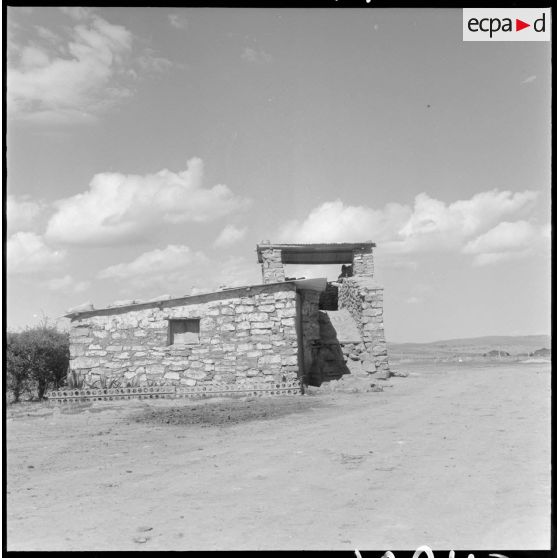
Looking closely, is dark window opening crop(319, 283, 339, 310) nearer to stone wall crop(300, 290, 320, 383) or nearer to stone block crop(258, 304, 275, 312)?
stone wall crop(300, 290, 320, 383)

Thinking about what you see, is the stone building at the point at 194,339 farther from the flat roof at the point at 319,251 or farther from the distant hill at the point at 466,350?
the distant hill at the point at 466,350

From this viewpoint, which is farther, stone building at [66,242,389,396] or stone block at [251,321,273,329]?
stone block at [251,321,273,329]

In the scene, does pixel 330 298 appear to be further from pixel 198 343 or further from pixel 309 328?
pixel 198 343

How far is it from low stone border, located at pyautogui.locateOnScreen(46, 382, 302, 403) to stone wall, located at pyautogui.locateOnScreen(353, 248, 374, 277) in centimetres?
736

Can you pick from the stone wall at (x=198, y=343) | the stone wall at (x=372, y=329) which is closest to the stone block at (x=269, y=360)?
the stone wall at (x=198, y=343)

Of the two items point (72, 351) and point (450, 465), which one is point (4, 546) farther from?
point (72, 351)

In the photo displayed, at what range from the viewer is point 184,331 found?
45.2 ft

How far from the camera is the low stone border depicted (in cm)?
1230

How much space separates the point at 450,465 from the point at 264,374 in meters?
7.63

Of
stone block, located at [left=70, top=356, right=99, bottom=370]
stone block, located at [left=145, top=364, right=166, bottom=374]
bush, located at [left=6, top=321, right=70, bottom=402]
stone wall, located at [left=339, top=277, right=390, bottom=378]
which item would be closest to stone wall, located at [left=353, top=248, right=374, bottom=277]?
stone wall, located at [left=339, top=277, right=390, bottom=378]

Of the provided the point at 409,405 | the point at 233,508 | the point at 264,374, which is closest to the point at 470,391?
the point at 409,405

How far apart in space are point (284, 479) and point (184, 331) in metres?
8.39

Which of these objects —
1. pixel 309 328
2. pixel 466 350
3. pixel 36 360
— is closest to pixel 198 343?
pixel 309 328

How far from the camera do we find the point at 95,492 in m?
5.54
